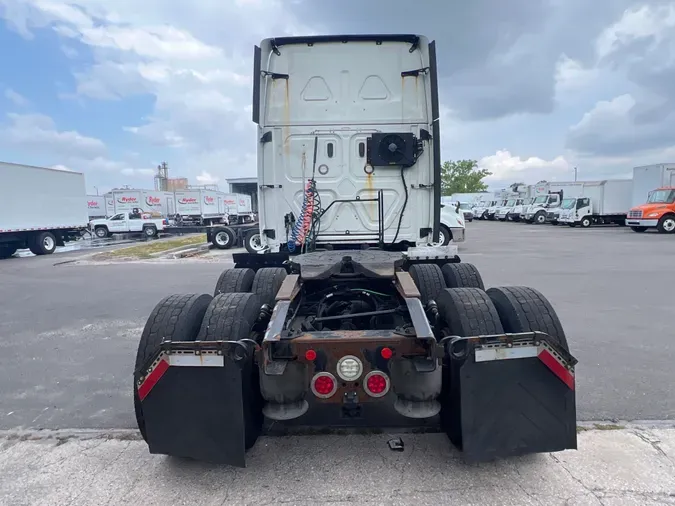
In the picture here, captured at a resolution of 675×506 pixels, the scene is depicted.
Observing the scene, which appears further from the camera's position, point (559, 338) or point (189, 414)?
point (559, 338)

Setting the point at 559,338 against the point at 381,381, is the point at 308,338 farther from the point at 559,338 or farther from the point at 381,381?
the point at 559,338

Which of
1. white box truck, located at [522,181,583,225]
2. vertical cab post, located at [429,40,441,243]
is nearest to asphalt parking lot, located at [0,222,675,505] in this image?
vertical cab post, located at [429,40,441,243]

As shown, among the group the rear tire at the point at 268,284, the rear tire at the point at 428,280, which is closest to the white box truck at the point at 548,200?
the rear tire at the point at 428,280

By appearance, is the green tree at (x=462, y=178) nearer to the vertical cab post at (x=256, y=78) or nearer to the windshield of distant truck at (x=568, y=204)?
the windshield of distant truck at (x=568, y=204)

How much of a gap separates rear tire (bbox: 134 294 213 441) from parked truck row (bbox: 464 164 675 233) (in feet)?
85.4

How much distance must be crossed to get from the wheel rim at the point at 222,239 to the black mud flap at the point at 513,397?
17.5 meters

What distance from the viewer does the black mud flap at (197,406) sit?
2668 millimetres

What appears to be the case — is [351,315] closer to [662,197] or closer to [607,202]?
[662,197]

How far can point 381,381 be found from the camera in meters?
2.65

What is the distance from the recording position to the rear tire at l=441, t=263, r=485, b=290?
4.77 meters

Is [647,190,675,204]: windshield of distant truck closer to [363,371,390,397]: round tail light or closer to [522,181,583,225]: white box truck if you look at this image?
[522,181,583,225]: white box truck

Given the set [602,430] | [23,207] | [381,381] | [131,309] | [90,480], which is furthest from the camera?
[23,207]

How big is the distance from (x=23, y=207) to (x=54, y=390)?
1805cm

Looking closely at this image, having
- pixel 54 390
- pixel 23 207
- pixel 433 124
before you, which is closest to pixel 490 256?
pixel 433 124
